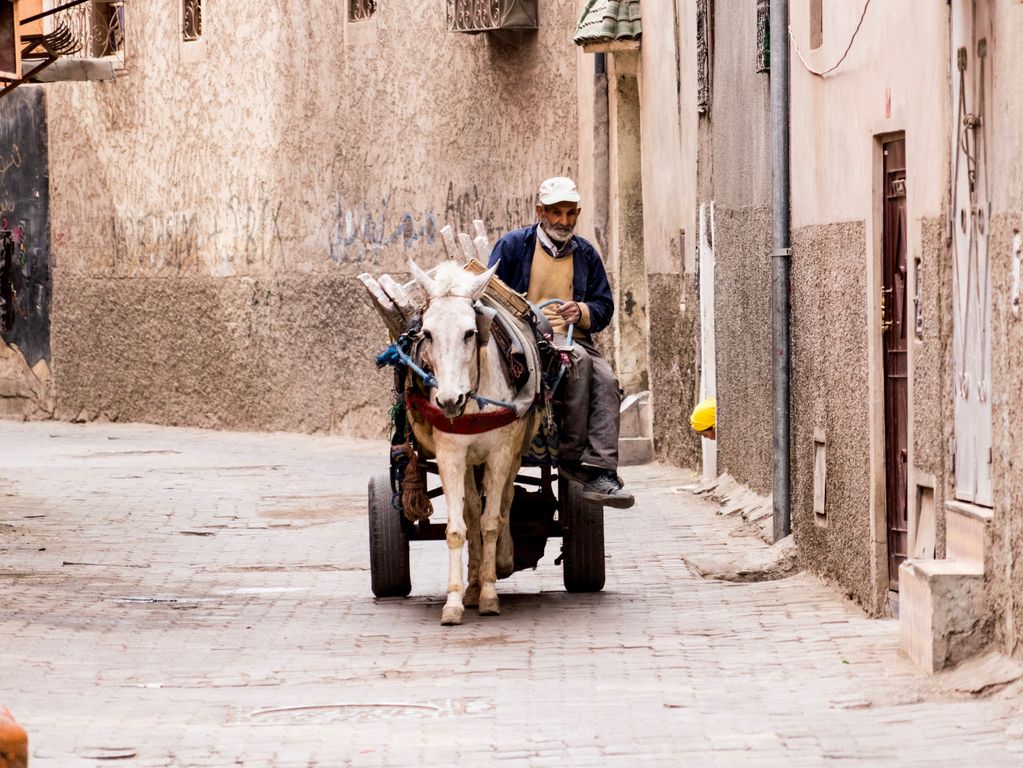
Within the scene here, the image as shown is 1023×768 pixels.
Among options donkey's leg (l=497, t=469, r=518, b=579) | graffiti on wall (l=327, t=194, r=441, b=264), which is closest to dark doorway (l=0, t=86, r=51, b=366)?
graffiti on wall (l=327, t=194, r=441, b=264)

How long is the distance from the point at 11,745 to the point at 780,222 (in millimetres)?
8661

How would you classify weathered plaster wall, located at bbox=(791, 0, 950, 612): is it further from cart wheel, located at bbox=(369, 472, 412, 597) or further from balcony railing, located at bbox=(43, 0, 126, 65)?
balcony railing, located at bbox=(43, 0, 126, 65)

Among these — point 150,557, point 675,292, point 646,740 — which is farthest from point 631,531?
point 646,740

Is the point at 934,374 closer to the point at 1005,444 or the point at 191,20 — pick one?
the point at 1005,444

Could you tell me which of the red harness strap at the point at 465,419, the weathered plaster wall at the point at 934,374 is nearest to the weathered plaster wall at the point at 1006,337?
the weathered plaster wall at the point at 934,374

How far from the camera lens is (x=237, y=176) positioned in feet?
90.4

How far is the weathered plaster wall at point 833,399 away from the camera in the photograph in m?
10.4

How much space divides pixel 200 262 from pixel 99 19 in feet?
14.5

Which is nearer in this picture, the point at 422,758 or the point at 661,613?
the point at 422,758

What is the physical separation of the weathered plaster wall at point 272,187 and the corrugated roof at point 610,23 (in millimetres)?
1929

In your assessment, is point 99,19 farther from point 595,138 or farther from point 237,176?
point 595,138

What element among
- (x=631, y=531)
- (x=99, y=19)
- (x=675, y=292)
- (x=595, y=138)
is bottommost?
(x=631, y=531)

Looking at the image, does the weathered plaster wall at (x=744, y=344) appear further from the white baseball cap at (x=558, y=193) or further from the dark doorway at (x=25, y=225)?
the dark doorway at (x=25, y=225)

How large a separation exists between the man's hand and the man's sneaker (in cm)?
83
